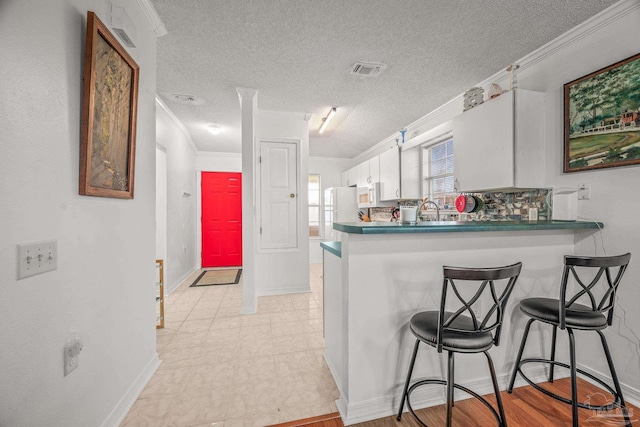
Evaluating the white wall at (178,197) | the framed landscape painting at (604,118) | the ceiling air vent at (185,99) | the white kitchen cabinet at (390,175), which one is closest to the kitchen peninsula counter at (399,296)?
the framed landscape painting at (604,118)

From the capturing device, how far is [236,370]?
1924 mm

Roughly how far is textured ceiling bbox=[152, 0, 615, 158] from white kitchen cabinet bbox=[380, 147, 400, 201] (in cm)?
76

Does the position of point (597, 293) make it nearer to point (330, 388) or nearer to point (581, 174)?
point (581, 174)

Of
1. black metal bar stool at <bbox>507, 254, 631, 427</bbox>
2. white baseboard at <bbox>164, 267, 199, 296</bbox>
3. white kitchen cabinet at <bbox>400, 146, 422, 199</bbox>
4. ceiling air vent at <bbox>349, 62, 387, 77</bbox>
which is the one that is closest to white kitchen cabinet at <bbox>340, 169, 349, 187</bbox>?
white kitchen cabinet at <bbox>400, 146, 422, 199</bbox>

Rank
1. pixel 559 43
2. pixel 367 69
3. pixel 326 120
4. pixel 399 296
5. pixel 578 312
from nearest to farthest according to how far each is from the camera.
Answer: pixel 578 312 < pixel 399 296 < pixel 559 43 < pixel 367 69 < pixel 326 120

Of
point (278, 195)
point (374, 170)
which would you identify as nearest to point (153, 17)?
point (278, 195)

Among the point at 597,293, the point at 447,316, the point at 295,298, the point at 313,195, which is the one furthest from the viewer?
the point at 313,195

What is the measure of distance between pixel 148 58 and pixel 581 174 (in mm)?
3379

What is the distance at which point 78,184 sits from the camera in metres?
1.17

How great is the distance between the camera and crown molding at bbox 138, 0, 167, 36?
1726 millimetres

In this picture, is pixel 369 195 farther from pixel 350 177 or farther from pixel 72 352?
pixel 72 352

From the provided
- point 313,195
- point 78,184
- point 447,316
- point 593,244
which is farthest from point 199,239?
point 593,244

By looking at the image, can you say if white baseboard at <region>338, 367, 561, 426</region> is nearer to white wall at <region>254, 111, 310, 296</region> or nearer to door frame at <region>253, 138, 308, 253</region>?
white wall at <region>254, 111, 310, 296</region>

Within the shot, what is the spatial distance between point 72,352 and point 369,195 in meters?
4.22
